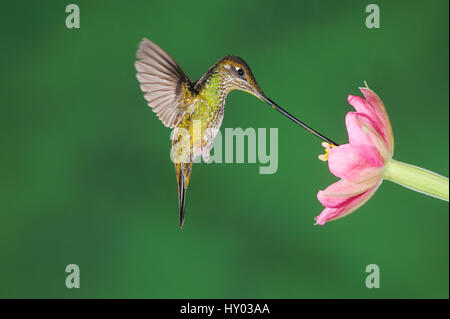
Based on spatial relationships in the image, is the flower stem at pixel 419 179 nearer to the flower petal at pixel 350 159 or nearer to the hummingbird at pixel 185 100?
the flower petal at pixel 350 159

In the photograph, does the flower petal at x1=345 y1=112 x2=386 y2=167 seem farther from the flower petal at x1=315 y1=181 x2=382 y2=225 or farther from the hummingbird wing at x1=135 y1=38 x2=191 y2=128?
the hummingbird wing at x1=135 y1=38 x2=191 y2=128

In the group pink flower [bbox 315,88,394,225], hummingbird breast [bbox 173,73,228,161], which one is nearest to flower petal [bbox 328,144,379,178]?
pink flower [bbox 315,88,394,225]

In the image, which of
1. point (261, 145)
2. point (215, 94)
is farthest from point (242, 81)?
point (261, 145)

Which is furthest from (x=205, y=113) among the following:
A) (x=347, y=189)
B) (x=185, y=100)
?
(x=347, y=189)

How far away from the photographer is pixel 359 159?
0.26 meters

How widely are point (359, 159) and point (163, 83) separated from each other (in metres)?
0.14

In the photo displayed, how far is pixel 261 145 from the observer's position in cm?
47

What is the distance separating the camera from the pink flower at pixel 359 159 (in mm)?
252

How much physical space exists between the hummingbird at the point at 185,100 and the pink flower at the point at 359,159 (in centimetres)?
9

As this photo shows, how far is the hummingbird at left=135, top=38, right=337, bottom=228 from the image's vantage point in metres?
0.32

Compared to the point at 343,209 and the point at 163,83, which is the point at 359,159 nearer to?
the point at 343,209

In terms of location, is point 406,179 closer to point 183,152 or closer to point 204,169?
point 183,152

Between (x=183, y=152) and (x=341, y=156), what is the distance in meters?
0.12
